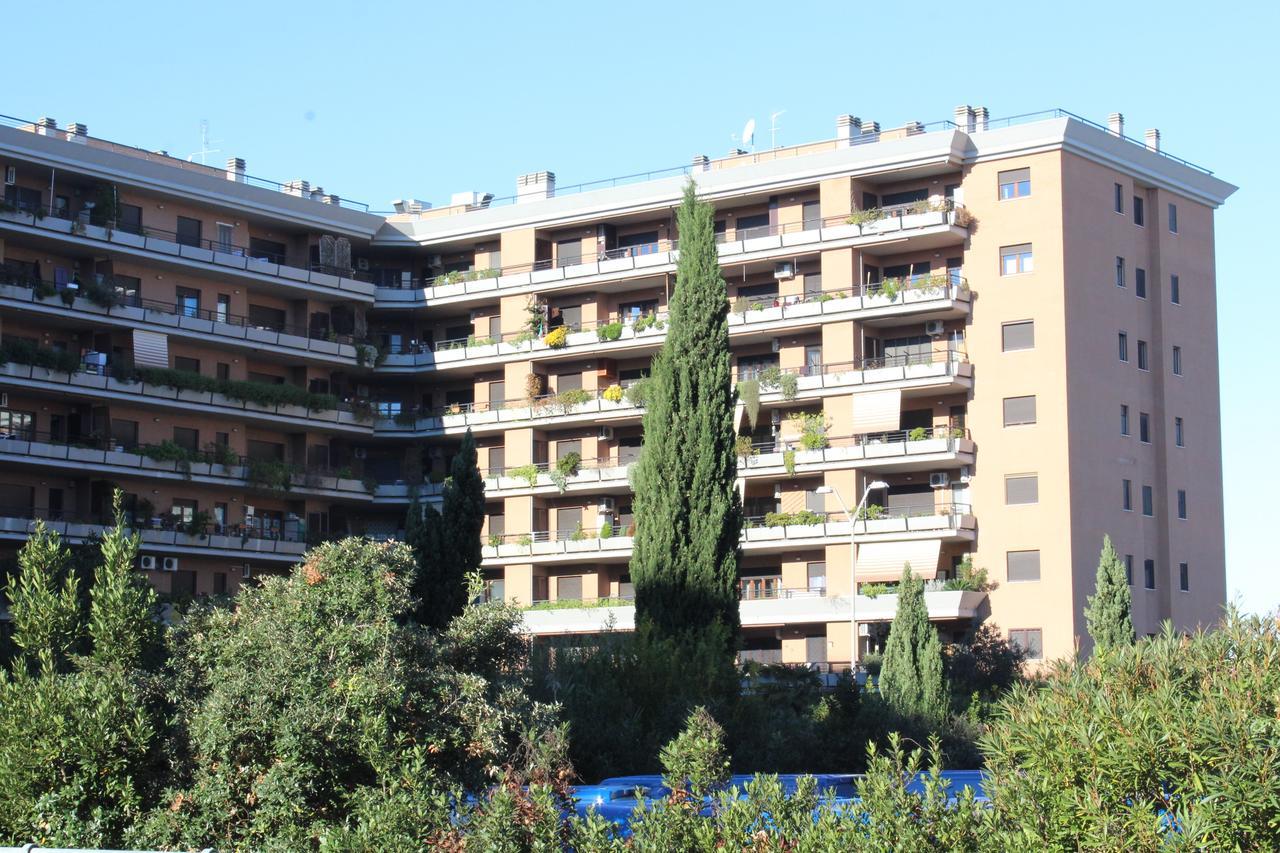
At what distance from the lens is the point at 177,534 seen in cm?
6900

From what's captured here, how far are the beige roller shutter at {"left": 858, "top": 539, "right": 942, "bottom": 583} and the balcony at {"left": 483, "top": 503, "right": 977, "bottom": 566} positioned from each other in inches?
11.1

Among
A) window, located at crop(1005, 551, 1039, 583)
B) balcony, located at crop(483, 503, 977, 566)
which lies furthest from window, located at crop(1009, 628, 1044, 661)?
balcony, located at crop(483, 503, 977, 566)

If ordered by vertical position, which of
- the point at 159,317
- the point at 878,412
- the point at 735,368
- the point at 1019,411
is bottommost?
the point at 1019,411

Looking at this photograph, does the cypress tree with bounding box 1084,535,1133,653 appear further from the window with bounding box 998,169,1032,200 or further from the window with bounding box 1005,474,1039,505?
the window with bounding box 998,169,1032,200

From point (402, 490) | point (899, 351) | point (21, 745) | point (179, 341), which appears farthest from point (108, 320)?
point (21, 745)

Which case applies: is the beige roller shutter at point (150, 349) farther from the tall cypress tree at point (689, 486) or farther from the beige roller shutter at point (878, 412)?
the tall cypress tree at point (689, 486)

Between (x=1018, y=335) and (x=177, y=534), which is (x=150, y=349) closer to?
(x=177, y=534)

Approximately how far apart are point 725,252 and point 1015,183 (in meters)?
12.1

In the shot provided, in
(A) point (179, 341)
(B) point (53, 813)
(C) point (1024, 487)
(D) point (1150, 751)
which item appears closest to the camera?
(D) point (1150, 751)

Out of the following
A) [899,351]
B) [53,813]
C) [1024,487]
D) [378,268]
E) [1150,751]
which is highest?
[378,268]

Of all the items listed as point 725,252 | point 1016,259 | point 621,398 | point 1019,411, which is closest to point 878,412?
point 1019,411

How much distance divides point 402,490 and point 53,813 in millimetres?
56870

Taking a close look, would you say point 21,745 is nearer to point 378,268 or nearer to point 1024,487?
point 1024,487

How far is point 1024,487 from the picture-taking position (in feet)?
213
